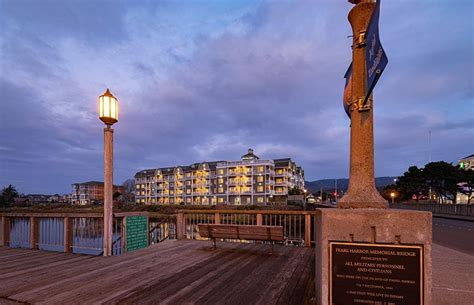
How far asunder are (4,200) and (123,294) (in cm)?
11136

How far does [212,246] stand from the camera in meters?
8.84

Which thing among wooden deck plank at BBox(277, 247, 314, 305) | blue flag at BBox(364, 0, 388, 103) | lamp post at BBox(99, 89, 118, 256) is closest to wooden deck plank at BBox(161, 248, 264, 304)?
wooden deck plank at BBox(277, 247, 314, 305)

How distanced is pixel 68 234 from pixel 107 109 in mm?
4282

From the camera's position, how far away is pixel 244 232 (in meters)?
7.96

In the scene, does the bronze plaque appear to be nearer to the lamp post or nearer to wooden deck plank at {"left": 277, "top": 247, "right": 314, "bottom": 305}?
wooden deck plank at {"left": 277, "top": 247, "right": 314, "bottom": 305}

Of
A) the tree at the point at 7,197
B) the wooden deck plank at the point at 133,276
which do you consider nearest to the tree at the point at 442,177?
the wooden deck plank at the point at 133,276

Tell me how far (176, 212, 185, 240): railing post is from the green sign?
5.19 feet

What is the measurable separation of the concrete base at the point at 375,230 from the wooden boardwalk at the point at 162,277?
5.77 ft

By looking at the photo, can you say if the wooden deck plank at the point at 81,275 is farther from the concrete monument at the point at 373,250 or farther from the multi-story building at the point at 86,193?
the multi-story building at the point at 86,193

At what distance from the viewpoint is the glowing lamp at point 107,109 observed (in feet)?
25.6

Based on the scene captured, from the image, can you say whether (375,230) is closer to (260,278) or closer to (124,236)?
(260,278)

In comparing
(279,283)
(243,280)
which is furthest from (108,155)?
(279,283)

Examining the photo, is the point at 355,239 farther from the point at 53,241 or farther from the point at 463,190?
the point at 463,190

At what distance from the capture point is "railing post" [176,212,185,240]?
1038 centimetres
